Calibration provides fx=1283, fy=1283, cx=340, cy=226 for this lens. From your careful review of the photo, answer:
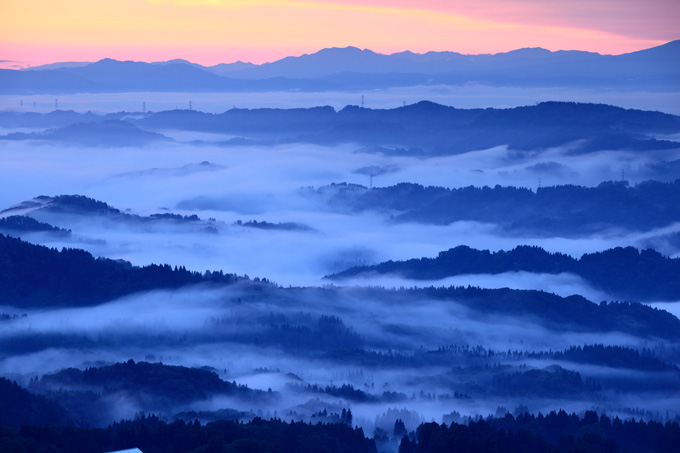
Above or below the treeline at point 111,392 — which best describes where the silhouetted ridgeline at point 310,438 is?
below

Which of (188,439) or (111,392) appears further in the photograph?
(111,392)

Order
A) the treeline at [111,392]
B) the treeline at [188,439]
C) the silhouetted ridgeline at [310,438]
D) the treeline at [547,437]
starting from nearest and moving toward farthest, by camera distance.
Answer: the treeline at [188,439], the silhouetted ridgeline at [310,438], the treeline at [547,437], the treeline at [111,392]

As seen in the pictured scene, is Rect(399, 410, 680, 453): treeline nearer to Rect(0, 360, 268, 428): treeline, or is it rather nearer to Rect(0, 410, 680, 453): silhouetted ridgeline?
Rect(0, 410, 680, 453): silhouetted ridgeline

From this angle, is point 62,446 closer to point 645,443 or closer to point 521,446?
point 521,446

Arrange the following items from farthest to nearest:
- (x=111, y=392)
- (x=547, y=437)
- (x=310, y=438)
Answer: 1. (x=111, y=392)
2. (x=547, y=437)
3. (x=310, y=438)

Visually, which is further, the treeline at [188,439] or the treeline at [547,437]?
the treeline at [547,437]

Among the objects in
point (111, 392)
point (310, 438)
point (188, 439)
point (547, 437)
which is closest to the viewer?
point (188, 439)

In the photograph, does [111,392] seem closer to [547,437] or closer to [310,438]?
[310,438]

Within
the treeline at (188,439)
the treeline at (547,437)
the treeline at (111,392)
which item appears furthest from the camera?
the treeline at (111,392)

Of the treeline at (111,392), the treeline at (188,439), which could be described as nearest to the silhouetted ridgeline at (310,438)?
the treeline at (188,439)

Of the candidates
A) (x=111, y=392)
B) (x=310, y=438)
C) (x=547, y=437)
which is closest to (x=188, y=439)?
(x=310, y=438)

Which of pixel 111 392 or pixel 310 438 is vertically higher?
pixel 111 392

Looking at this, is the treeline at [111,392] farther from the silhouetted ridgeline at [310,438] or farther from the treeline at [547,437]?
the treeline at [547,437]
